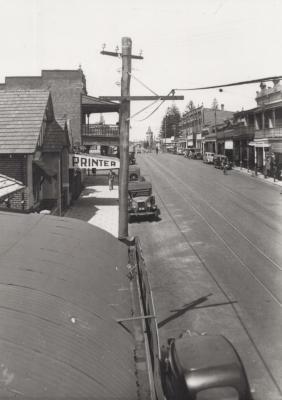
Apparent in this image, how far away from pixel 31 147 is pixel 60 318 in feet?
47.7

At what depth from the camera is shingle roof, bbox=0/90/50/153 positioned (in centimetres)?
1850

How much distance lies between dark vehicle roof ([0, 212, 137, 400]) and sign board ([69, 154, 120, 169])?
16.2m

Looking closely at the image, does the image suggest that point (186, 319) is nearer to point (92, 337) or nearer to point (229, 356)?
point (229, 356)

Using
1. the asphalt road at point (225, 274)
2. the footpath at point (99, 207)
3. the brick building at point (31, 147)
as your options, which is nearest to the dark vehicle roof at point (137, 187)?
the footpath at point (99, 207)

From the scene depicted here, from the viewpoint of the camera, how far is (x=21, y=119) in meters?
19.9

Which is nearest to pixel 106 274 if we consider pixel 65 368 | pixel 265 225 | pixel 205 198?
pixel 65 368

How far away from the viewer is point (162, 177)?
44.3 metres

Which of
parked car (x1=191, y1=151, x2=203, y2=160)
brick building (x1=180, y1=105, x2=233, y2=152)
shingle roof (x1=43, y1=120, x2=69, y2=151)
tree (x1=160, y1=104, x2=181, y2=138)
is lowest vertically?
shingle roof (x1=43, y1=120, x2=69, y2=151)

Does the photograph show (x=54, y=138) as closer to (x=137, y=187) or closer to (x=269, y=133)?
(x=137, y=187)

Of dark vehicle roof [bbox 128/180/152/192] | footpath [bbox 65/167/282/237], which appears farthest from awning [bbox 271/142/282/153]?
dark vehicle roof [bbox 128/180/152/192]

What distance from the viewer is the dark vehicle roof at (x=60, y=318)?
384 cm

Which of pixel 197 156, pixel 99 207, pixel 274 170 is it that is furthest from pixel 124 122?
pixel 197 156

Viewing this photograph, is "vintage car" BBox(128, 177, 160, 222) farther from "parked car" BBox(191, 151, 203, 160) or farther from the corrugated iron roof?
"parked car" BBox(191, 151, 203, 160)

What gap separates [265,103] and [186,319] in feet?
142
